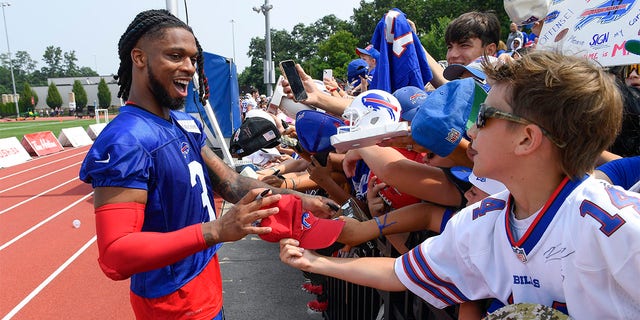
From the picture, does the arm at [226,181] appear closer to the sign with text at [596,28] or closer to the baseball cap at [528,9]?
the sign with text at [596,28]

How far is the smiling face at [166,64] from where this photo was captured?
2016mm

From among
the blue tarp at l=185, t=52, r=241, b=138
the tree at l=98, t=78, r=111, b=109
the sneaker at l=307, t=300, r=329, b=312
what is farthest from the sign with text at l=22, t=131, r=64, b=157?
the tree at l=98, t=78, r=111, b=109

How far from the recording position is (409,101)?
94.1 inches

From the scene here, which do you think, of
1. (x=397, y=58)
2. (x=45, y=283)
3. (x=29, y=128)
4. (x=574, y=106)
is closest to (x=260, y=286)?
(x=45, y=283)

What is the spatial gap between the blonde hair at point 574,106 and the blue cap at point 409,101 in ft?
3.58

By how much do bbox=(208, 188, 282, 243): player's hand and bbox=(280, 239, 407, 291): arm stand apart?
15 cm

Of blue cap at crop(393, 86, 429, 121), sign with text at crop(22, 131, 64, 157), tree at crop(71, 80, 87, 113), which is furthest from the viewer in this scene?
tree at crop(71, 80, 87, 113)

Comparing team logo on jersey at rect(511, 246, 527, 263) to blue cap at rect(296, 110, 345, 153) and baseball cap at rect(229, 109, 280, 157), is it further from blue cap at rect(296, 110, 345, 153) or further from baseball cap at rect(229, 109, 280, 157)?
baseball cap at rect(229, 109, 280, 157)

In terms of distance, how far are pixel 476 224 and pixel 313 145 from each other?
1538mm

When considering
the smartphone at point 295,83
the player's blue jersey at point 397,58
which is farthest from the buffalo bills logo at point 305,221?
the player's blue jersey at point 397,58

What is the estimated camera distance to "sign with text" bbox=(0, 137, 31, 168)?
605 inches

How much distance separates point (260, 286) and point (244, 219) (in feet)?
11.4

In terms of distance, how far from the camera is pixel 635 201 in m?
1.04

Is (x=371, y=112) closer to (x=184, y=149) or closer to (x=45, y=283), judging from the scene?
(x=184, y=149)
